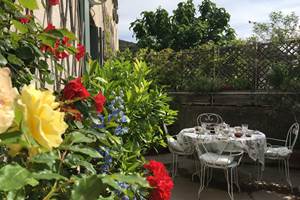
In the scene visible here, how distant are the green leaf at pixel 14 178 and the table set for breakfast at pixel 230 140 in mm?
4032

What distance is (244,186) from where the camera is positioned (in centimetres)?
493

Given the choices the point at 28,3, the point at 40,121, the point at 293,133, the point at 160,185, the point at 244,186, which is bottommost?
the point at 244,186

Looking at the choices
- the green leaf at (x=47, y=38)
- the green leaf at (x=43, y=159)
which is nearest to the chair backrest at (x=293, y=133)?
the green leaf at (x=47, y=38)

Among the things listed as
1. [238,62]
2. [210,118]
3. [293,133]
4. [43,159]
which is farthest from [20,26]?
[238,62]

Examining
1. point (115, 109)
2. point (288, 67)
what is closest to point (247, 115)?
point (288, 67)

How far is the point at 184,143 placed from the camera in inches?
199

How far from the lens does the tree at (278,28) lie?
259 inches

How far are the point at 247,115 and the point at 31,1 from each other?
600 centimetres

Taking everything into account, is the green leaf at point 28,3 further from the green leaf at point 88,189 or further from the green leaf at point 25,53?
the green leaf at point 88,189

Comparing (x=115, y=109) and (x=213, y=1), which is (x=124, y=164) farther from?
(x=213, y=1)

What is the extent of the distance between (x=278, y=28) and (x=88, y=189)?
6946 millimetres

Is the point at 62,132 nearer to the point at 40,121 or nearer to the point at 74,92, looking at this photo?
the point at 40,121

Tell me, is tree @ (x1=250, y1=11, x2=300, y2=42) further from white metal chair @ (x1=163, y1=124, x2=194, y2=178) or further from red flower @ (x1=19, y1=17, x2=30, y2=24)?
red flower @ (x1=19, y1=17, x2=30, y2=24)

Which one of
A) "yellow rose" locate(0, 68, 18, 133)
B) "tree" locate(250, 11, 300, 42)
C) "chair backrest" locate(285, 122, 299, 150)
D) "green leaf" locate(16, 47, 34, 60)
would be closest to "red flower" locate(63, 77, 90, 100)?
"green leaf" locate(16, 47, 34, 60)
